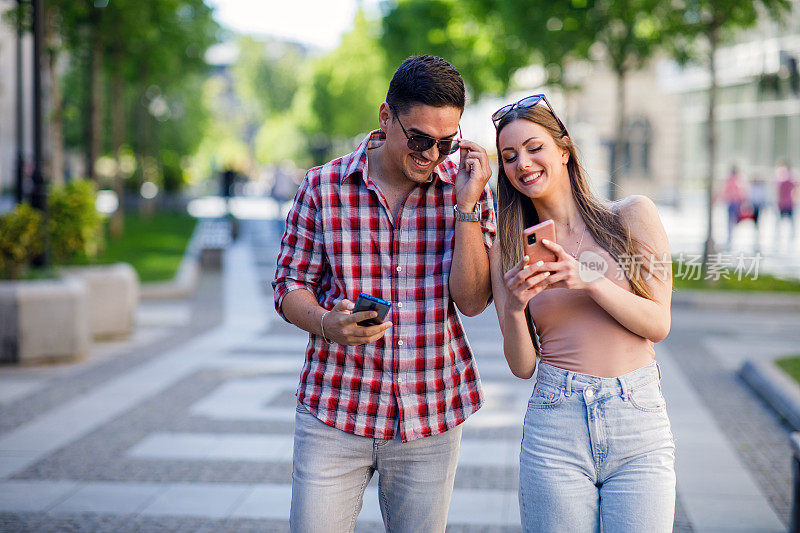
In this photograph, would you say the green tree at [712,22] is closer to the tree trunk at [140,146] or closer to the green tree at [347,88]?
the tree trunk at [140,146]

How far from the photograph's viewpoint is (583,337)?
2.68 meters

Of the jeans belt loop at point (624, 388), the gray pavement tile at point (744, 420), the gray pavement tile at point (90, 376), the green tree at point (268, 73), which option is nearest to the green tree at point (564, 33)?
the gray pavement tile at point (744, 420)

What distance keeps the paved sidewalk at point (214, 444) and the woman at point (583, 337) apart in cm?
237

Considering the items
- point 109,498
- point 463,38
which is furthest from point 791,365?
point 463,38

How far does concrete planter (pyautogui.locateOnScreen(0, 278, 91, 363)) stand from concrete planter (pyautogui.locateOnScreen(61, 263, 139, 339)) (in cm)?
127

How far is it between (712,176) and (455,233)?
14.2 metres

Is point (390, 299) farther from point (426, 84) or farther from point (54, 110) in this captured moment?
point (54, 110)

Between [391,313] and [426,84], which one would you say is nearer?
[426,84]

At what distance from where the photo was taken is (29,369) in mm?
8875

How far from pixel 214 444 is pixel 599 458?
4.36 meters

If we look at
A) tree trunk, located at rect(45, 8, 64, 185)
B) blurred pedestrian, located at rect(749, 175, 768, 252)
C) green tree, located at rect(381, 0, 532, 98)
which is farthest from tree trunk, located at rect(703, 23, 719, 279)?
tree trunk, located at rect(45, 8, 64, 185)

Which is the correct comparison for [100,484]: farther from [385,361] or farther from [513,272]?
[513,272]

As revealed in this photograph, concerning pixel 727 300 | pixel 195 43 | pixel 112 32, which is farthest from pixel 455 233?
pixel 195 43

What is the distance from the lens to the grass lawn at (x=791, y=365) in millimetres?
8278
